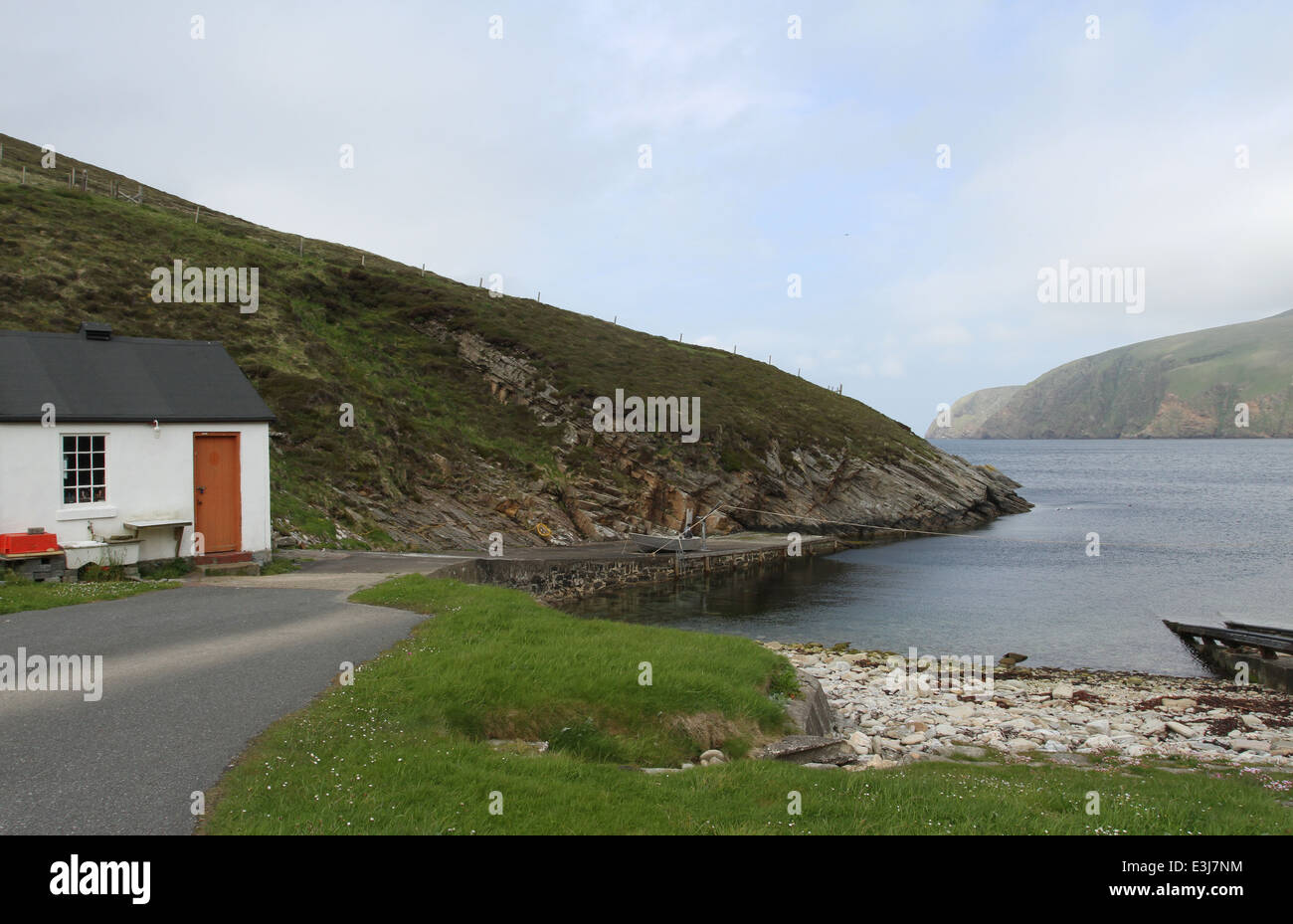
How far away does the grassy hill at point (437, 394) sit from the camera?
38562mm

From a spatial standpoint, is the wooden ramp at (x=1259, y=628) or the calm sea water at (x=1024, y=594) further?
the calm sea water at (x=1024, y=594)

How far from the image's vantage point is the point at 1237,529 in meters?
61.1

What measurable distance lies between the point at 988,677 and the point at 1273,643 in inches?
413

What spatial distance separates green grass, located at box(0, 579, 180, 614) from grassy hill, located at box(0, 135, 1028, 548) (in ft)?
35.1

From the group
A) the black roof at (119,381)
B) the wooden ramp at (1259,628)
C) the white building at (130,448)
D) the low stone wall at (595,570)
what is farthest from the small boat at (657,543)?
the wooden ramp at (1259,628)

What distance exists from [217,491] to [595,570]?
19.6 meters

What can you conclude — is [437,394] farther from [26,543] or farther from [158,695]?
[158,695]

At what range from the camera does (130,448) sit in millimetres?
20062

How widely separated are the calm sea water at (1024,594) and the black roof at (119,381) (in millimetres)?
16612

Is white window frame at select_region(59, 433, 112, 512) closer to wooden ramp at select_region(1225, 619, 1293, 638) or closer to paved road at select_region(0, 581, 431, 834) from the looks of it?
paved road at select_region(0, 581, 431, 834)

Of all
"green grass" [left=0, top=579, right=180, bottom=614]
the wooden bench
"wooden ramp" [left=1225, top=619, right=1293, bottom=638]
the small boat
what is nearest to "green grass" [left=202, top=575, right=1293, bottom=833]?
"green grass" [left=0, top=579, right=180, bottom=614]

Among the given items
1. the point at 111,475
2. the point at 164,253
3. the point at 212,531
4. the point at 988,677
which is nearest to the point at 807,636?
the point at 988,677

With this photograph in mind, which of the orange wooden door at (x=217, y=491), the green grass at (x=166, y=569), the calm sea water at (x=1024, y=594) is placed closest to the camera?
the green grass at (x=166, y=569)

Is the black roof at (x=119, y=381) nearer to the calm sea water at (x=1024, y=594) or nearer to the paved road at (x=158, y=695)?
the paved road at (x=158, y=695)
